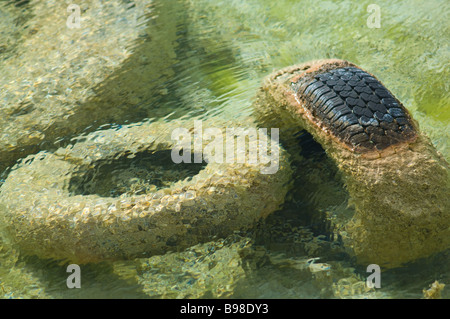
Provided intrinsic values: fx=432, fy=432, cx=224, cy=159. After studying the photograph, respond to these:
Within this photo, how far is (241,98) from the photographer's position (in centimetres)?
200

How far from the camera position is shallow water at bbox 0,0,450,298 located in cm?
138

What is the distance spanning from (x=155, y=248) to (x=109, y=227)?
0.17 metres

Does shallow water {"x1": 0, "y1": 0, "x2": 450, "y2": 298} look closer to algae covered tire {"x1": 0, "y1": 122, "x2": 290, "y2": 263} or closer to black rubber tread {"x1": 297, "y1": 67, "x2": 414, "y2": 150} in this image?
algae covered tire {"x1": 0, "y1": 122, "x2": 290, "y2": 263}

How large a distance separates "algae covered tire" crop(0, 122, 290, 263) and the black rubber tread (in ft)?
0.81

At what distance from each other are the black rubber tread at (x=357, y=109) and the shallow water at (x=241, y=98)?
210 millimetres
